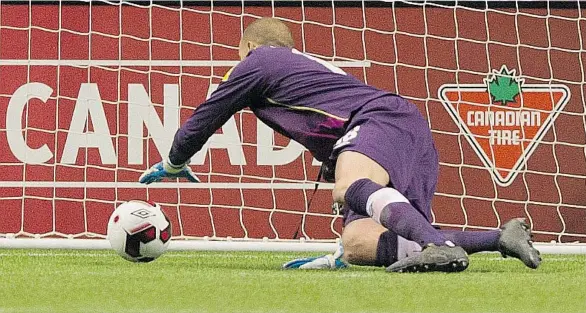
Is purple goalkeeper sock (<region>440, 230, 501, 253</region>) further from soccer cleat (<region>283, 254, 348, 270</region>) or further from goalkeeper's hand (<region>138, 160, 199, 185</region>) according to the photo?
goalkeeper's hand (<region>138, 160, 199, 185</region>)

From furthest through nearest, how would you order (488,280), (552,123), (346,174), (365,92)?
(552,123) → (365,92) → (346,174) → (488,280)

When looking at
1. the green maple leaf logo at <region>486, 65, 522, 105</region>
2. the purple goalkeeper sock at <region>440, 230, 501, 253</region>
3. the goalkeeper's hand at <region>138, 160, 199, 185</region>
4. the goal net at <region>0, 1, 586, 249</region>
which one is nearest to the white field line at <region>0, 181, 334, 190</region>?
the goal net at <region>0, 1, 586, 249</region>

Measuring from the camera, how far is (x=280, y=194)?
689 centimetres

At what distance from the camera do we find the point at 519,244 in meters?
4.14

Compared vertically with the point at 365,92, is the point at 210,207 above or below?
below

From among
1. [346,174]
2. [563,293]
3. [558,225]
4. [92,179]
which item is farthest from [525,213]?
[563,293]

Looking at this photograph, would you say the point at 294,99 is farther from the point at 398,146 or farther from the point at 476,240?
the point at 476,240

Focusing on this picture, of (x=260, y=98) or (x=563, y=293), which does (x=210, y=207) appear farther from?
(x=563, y=293)

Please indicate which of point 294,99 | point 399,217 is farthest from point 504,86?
point 399,217

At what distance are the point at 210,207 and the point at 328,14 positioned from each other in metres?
1.18

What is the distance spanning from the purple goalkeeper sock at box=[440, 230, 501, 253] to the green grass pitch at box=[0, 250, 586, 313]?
86mm

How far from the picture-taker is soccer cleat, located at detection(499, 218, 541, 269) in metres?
4.12

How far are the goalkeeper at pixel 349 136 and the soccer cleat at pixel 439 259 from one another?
0.09 meters

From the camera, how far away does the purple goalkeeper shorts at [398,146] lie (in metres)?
4.47
